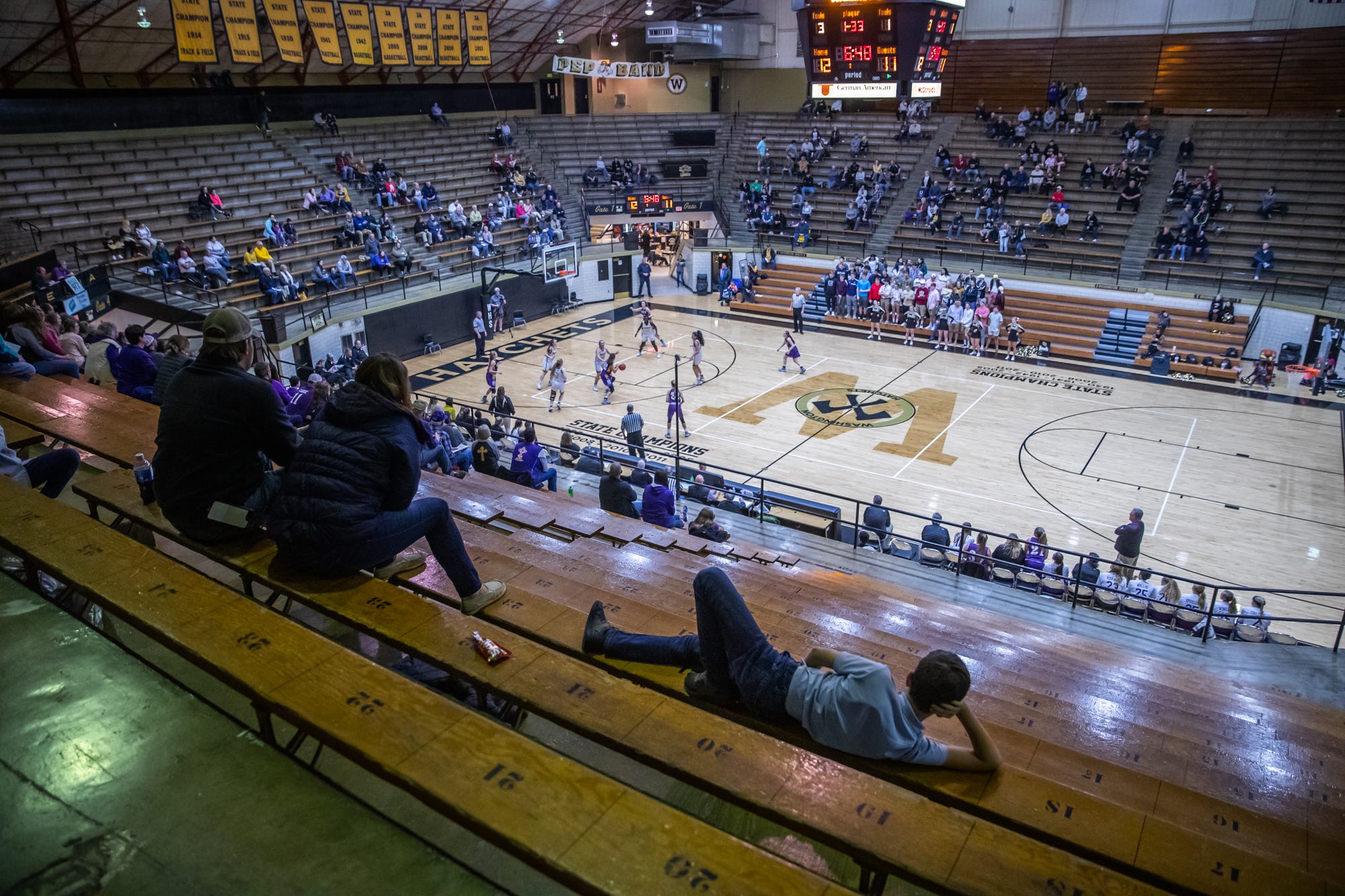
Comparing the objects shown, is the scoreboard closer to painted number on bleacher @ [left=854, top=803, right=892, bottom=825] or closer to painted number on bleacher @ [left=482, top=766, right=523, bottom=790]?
painted number on bleacher @ [left=854, top=803, right=892, bottom=825]

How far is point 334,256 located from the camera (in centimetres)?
2516

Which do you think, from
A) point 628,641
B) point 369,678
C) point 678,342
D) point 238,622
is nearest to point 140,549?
point 238,622

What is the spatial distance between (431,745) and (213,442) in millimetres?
2124

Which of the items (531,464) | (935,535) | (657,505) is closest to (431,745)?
(657,505)

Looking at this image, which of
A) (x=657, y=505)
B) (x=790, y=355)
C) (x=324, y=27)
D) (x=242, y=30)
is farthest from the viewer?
(x=324, y=27)

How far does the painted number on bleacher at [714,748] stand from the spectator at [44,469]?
4.35m

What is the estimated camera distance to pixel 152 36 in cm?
2242

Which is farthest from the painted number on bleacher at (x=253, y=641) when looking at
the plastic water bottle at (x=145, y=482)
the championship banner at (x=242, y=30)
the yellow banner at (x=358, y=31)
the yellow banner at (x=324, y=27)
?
the yellow banner at (x=358, y=31)

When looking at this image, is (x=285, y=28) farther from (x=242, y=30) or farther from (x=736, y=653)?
(x=736, y=653)

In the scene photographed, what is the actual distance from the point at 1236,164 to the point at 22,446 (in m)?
33.0

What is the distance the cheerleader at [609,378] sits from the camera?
841 inches

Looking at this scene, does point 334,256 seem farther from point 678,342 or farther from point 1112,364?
point 1112,364

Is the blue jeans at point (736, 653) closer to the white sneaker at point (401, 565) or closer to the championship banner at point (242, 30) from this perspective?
the white sneaker at point (401, 565)

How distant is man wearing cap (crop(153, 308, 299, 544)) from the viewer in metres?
3.86
